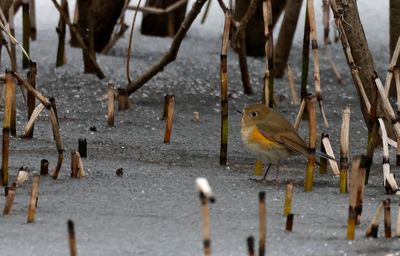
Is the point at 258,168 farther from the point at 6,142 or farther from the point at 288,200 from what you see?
the point at 6,142

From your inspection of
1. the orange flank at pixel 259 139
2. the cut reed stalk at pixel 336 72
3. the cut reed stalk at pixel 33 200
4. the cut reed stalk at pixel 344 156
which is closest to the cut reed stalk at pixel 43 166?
the cut reed stalk at pixel 33 200

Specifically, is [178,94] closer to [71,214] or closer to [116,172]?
[116,172]

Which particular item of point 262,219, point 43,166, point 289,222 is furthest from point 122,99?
point 262,219

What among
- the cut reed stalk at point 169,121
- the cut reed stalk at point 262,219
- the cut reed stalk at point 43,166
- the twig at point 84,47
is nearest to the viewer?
the cut reed stalk at point 262,219

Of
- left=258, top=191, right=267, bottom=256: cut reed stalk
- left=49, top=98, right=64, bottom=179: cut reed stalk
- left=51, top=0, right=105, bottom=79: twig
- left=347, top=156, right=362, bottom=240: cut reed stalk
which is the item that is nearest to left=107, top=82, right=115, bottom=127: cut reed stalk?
left=51, top=0, right=105, bottom=79: twig

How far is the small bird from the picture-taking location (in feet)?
15.0

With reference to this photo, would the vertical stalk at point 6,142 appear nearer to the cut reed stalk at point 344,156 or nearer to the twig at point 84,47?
the cut reed stalk at point 344,156

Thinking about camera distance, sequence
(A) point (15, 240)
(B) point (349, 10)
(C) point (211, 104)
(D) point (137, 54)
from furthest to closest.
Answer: (D) point (137, 54)
(C) point (211, 104)
(B) point (349, 10)
(A) point (15, 240)

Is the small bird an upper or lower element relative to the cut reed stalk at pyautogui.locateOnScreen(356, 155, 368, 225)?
lower

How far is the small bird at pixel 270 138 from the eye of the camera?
4.57 meters

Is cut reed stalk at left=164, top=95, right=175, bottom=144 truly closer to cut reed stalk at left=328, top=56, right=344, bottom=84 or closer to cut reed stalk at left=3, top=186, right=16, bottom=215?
cut reed stalk at left=3, top=186, right=16, bottom=215

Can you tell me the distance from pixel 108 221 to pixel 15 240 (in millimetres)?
379

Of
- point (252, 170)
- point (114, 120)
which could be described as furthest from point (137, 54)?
point (252, 170)

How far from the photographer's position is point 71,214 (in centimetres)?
385
